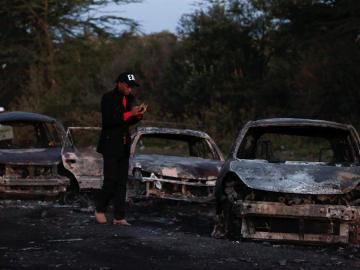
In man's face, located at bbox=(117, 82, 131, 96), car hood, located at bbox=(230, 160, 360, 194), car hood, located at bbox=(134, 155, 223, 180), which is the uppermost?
man's face, located at bbox=(117, 82, 131, 96)

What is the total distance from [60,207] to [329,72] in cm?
1433

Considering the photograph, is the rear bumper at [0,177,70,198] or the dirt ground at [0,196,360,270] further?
the rear bumper at [0,177,70,198]

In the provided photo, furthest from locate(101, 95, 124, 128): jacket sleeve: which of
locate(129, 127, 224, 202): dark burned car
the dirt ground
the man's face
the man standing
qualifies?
locate(129, 127, 224, 202): dark burned car

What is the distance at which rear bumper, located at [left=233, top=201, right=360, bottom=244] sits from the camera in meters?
8.09

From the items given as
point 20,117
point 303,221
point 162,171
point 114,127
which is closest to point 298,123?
point 303,221

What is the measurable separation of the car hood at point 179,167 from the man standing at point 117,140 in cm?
144

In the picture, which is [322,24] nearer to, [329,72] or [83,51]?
[329,72]

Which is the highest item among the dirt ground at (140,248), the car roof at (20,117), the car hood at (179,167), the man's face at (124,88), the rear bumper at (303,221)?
the man's face at (124,88)

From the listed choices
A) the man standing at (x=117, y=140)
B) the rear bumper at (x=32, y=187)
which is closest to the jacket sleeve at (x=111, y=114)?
the man standing at (x=117, y=140)

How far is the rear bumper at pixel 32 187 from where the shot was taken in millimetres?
12031

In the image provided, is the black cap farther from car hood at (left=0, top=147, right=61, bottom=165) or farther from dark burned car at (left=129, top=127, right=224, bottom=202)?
car hood at (left=0, top=147, right=61, bottom=165)

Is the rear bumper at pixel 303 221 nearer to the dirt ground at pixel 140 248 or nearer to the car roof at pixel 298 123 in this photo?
the dirt ground at pixel 140 248

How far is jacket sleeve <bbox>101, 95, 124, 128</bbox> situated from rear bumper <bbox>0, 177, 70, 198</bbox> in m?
2.97

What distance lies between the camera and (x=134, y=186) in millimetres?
11109
